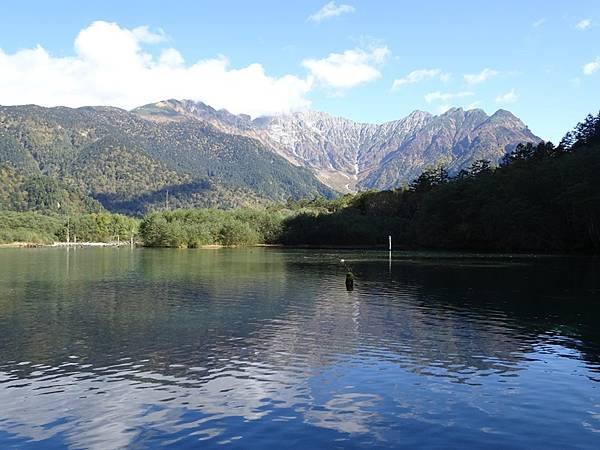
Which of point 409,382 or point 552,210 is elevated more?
point 552,210

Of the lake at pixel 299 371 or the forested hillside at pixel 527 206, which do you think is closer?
the lake at pixel 299 371

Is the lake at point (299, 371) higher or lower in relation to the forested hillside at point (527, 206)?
lower

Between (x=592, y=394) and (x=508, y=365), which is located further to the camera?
(x=508, y=365)

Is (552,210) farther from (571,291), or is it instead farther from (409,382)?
(409,382)

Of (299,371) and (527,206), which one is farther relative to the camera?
(527,206)

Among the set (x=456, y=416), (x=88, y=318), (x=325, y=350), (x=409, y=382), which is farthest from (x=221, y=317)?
(x=456, y=416)

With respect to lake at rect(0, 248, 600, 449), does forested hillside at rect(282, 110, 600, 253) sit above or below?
above

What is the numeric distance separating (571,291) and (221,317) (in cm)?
3468

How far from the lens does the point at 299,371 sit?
2527 centimetres

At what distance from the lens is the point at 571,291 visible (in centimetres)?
5500

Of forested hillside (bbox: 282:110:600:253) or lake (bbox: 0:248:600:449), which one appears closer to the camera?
lake (bbox: 0:248:600:449)

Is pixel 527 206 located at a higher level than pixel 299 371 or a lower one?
higher

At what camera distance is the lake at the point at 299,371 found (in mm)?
17734

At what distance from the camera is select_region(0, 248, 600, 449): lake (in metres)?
17.7
